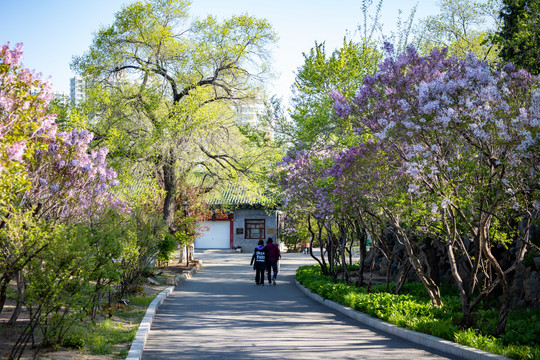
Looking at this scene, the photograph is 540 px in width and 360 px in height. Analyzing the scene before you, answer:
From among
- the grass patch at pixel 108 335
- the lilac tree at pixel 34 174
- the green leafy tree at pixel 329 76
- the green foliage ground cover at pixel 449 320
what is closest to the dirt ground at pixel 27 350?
the grass patch at pixel 108 335

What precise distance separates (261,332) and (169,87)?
54.2 ft

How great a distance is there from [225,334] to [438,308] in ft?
15.1

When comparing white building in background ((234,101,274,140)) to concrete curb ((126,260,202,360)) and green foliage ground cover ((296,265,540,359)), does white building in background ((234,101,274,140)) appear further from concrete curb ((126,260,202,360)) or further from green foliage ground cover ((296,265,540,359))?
green foliage ground cover ((296,265,540,359))

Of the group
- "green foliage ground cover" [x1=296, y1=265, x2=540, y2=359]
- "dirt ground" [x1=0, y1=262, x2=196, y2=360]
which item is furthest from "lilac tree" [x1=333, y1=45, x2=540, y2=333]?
"dirt ground" [x1=0, y1=262, x2=196, y2=360]

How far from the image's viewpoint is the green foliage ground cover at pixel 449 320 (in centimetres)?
809

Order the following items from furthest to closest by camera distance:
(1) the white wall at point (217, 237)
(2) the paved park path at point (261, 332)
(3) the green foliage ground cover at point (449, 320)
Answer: (1) the white wall at point (217, 237)
(2) the paved park path at point (261, 332)
(3) the green foliage ground cover at point (449, 320)

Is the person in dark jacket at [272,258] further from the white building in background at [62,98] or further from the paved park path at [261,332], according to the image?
the white building in background at [62,98]

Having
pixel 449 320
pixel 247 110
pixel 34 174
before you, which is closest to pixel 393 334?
pixel 449 320

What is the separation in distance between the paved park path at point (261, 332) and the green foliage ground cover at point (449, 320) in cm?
50

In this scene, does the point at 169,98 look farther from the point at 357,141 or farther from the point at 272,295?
the point at 357,141

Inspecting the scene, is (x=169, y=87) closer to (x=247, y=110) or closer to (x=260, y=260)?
(x=247, y=110)

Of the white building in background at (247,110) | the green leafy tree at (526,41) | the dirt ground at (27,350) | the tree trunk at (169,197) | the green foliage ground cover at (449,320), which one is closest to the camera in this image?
the dirt ground at (27,350)

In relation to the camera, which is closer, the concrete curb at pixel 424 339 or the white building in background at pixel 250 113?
the concrete curb at pixel 424 339

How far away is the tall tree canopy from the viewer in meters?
21.5
